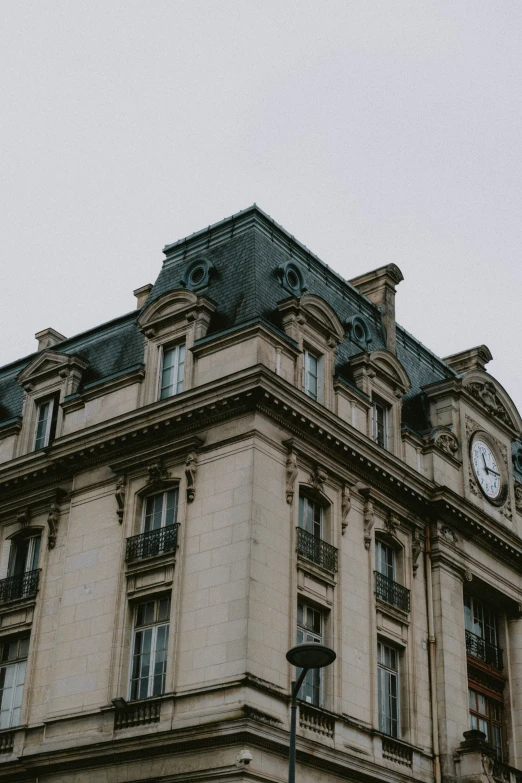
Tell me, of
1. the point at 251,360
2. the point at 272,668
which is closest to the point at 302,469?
the point at 251,360

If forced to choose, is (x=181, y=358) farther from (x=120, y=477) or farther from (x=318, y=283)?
(x=318, y=283)

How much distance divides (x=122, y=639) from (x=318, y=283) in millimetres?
13527

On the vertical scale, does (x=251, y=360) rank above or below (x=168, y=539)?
above

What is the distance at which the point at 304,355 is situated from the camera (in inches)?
1298

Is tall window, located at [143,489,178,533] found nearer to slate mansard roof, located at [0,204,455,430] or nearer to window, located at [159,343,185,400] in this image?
window, located at [159,343,185,400]

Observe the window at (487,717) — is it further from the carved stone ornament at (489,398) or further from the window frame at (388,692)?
the carved stone ornament at (489,398)

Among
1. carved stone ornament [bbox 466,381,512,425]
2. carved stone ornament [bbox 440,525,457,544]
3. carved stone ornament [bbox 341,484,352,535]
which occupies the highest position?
carved stone ornament [bbox 466,381,512,425]

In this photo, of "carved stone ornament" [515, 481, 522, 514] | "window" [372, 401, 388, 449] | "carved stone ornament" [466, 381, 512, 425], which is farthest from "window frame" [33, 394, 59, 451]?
"carved stone ornament" [515, 481, 522, 514]

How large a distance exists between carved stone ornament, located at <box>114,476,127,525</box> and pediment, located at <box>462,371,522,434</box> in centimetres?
1279

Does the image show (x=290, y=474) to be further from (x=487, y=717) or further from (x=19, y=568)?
(x=487, y=717)

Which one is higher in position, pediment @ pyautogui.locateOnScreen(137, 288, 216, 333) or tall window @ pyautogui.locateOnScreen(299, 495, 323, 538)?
pediment @ pyautogui.locateOnScreen(137, 288, 216, 333)

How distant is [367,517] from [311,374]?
14.1ft

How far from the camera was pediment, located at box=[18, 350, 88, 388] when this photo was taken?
117ft

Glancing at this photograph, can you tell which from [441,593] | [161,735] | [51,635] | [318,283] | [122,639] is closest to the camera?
[161,735]
